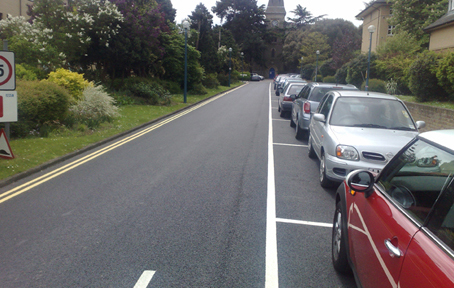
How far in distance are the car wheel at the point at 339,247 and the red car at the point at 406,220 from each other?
12mm

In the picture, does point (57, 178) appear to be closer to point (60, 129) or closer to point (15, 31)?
point (60, 129)

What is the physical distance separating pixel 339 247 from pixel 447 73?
14.7 m

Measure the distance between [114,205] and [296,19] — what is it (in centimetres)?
10476

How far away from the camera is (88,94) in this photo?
15.6 m

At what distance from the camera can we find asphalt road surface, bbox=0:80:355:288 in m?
4.18

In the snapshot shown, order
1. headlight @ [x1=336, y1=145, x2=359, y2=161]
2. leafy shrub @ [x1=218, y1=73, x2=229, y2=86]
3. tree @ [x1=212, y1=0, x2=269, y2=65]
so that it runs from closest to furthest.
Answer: headlight @ [x1=336, y1=145, x2=359, y2=161] < leafy shrub @ [x1=218, y1=73, x2=229, y2=86] < tree @ [x1=212, y1=0, x2=269, y2=65]

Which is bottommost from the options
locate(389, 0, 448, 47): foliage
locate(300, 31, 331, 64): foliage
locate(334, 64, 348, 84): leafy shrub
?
locate(334, 64, 348, 84): leafy shrub

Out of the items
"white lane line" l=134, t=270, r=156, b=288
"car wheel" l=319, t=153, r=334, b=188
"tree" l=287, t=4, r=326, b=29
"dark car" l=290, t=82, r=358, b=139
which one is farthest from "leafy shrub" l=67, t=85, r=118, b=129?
"tree" l=287, t=4, r=326, b=29

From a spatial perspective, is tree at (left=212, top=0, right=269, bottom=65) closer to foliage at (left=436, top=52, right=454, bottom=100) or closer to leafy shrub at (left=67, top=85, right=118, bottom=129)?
foliage at (left=436, top=52, right=454, bottom=100)

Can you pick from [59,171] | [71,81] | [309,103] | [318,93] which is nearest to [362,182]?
[59,171]

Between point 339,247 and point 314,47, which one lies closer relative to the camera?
point 339,247

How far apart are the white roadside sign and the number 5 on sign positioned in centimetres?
17

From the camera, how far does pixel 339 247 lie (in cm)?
420

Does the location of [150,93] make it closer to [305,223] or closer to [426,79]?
[426,79]
